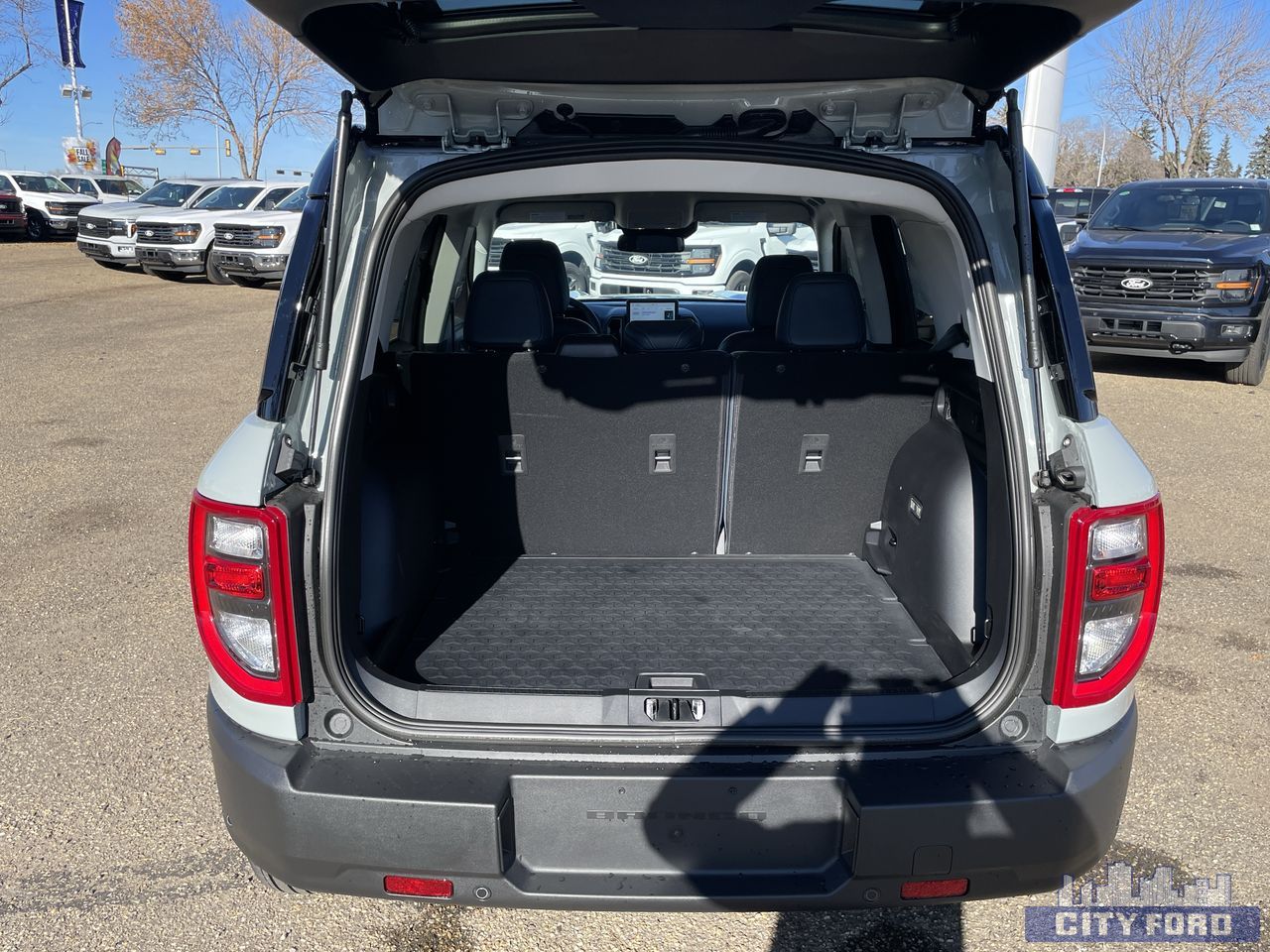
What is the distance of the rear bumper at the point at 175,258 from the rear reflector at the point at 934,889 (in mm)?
17087

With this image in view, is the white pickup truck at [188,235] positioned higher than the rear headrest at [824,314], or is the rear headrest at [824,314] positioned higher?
the rear headrest at [824,314]

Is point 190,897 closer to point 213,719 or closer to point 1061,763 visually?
point 213,719

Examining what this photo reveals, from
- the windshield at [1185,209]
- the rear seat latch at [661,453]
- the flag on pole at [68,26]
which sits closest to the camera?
the rear seat latch at [661,453]

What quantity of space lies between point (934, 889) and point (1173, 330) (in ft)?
27.9

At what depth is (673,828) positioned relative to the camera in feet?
6.12

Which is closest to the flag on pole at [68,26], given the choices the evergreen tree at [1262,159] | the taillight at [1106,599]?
the taillight at [1106,599]

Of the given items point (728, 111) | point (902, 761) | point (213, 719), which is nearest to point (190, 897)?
point (213, 719)

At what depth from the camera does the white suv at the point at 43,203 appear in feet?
77.7

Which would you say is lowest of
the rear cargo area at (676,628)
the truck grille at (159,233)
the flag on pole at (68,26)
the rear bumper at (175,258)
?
the rear bumper at (175,258)

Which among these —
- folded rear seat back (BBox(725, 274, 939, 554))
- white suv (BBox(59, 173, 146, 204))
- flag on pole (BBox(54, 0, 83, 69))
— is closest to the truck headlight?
folded rear seat back (BBox(725, 274, 939, 554))

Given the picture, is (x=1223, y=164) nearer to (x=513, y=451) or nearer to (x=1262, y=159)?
(x=1262, y=159)

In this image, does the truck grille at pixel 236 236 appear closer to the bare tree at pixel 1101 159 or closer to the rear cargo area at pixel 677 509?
the rear cargo area at pixel 677 509

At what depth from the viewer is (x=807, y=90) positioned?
211 cm

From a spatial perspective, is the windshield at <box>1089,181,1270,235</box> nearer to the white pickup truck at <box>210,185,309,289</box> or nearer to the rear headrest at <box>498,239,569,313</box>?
the rear headrest at <box>498,239,569,313</box>
